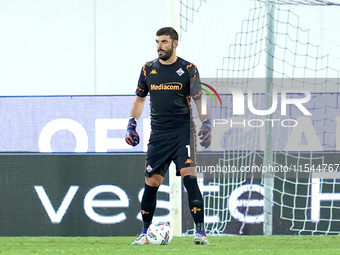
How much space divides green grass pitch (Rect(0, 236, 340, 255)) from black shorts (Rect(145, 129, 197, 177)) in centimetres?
66

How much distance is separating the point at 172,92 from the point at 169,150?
0.49 meters

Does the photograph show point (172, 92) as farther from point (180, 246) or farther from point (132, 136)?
point (180, 246)

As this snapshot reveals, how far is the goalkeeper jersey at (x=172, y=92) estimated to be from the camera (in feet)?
19.0

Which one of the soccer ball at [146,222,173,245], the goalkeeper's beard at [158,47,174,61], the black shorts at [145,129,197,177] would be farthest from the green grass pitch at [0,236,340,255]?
the goalkeeper's beard at [158,47,174,61]

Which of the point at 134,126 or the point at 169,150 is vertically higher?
the point at 134,126

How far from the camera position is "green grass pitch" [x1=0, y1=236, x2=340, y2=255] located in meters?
5.13

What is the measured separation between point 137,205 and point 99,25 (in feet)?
16.8

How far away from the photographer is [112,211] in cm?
732

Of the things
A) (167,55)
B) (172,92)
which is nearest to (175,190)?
(172,92)

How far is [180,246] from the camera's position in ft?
18.3

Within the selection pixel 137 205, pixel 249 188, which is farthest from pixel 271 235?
pixel 137 205

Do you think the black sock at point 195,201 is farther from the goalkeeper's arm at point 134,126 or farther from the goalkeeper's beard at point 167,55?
the goalkeeper's beard at point 167,55

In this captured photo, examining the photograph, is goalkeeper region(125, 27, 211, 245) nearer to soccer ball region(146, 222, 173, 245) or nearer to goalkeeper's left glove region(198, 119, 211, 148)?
goalkeeper's left glove region(198, 119, 211, 148)

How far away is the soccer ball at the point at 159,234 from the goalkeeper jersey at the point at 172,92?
0.82m
